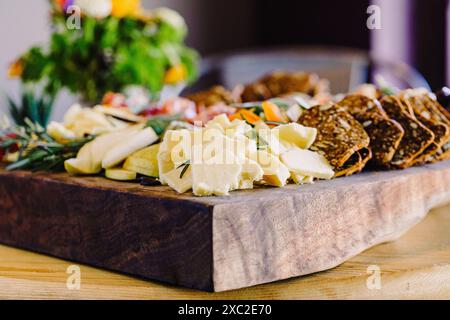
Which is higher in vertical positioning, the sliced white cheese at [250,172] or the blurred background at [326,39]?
the sliced white cheese at [250,172]

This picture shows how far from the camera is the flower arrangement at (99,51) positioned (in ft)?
7.41

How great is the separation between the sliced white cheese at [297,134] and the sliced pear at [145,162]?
21cm

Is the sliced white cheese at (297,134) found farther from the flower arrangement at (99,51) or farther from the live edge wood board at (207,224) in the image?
the flower arrangement at (99,51)

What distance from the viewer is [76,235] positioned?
122 centimetres

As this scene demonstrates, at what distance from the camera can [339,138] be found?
1266 millimetres

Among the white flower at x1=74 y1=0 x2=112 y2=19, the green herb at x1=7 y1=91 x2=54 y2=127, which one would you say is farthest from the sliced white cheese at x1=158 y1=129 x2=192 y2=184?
the white flower at x1=74 y1=0 x2=112 y2=19

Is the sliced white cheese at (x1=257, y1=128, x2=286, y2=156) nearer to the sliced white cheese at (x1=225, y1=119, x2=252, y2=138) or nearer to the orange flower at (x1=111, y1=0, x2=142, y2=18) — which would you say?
the sliced white cheese at (x1=225, y1=119, x2=252, y2=138)

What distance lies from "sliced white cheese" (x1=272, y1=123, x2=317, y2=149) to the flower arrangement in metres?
1.17

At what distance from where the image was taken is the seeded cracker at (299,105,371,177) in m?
1.25

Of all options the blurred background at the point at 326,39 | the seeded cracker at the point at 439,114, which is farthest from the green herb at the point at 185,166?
the blurred background at the point at 326,39

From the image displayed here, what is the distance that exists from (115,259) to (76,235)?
0.11 m

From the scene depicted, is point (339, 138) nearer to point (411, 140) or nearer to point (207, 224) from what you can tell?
point (411, 140)

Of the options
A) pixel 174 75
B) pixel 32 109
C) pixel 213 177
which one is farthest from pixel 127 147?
pixel 174 75

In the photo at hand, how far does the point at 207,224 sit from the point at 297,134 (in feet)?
1.00
